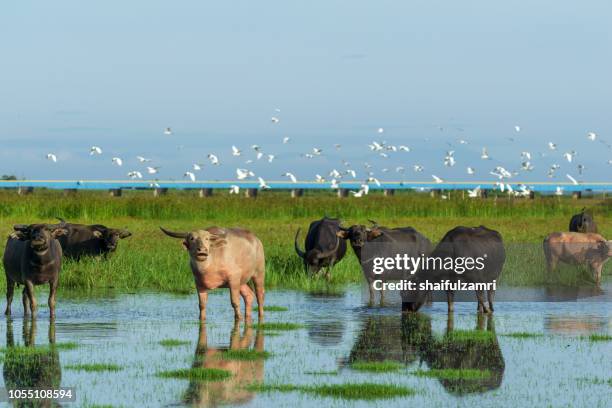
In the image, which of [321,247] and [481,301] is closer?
[481,301]

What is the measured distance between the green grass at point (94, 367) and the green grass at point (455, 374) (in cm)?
341

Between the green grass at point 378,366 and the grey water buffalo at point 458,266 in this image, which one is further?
the grey water buffalo at point 458,266

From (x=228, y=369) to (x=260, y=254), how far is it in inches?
190

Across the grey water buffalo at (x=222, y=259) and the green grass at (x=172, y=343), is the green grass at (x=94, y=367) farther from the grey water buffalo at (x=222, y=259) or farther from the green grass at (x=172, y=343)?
the grey water buffalo at (x=222, y=259)

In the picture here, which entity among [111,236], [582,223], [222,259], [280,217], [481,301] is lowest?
[481,301]

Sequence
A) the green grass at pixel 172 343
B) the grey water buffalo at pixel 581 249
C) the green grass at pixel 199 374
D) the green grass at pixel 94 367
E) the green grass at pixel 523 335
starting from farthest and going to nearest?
the grey water buffalo at pixel 581 249 → the green grass at pixel 523 335 → the green grass at pixel 172 343 → the green grass at pixel 94 367 → the green grass at pixel 199 374

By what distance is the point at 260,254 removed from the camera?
17984 millimetres

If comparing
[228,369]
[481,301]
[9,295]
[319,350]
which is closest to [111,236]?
[9,295]

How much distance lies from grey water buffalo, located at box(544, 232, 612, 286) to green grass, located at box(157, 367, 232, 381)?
13.4m

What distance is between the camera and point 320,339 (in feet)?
52.5

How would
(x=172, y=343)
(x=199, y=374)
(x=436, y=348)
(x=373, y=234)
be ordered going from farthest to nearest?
(x=373, y=234)
(x=172, y=343)
(x=436, y=348)
(x=199, y=374)

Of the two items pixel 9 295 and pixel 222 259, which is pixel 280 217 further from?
pixel 222 259

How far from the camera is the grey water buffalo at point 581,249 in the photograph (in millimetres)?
24641

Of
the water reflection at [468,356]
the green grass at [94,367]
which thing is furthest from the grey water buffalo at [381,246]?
the green grass at [94,367]
